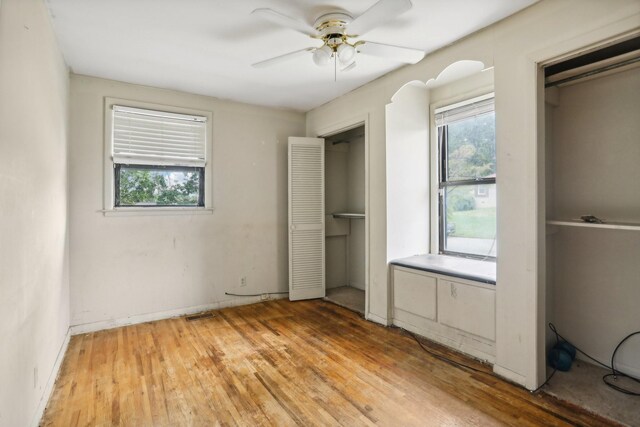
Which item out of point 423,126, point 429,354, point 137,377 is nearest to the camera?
point 137,377

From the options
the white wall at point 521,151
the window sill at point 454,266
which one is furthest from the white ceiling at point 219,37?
the window sill at point 454,266

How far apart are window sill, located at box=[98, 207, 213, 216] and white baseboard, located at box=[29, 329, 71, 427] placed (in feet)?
3.98

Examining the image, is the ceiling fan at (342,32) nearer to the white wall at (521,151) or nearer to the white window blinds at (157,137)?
the white wall at (521,151)

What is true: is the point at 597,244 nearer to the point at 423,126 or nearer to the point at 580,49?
the point at 580,49

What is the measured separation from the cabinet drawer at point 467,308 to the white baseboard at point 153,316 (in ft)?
7.42

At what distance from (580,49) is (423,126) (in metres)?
1.72

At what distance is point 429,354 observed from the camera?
2.73 m

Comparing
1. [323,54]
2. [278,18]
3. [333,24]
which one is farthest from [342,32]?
[278,18]

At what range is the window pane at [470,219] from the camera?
10.5 feet

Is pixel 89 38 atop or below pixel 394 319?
atop

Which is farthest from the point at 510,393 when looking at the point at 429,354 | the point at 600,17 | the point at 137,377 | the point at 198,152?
the point at 198,152

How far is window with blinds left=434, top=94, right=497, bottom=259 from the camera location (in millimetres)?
3203

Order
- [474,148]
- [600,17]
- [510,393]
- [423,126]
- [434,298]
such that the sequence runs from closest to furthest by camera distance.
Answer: [600,17] < [510,393] < [434,298] < [474,148] < [423,126]

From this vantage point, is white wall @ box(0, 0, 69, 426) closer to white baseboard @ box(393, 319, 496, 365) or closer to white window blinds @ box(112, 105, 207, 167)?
white window blinds @ box(112, 105, 207, 167)
